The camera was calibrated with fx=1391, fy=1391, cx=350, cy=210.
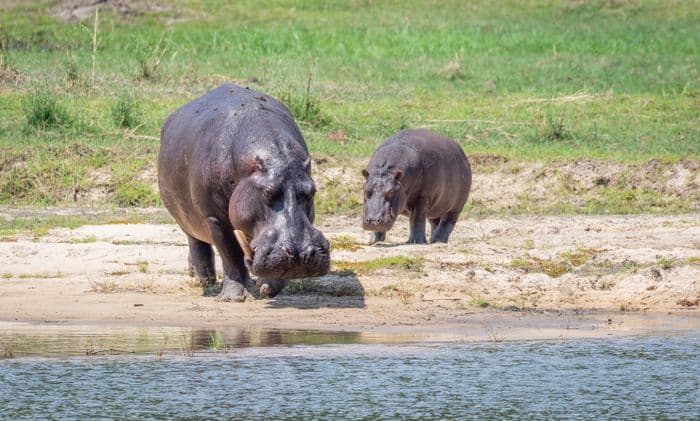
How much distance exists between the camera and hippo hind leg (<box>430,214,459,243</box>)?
44.7 feet

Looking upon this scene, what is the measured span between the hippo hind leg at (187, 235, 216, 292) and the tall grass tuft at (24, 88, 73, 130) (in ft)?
22.4

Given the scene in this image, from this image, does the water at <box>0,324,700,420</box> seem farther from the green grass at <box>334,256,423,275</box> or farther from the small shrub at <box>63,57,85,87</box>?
the small shrub at <box>63,57,85,87</box>

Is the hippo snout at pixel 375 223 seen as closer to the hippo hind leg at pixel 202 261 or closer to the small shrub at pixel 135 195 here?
the hippo hind leg at pixel 202 261

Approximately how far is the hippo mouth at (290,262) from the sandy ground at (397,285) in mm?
459

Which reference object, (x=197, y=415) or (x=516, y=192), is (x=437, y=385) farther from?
(x=516, y=192)

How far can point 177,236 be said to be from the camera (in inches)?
492

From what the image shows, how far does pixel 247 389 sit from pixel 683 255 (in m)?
4.89

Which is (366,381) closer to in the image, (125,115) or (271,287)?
(271,287)

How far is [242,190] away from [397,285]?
173 cm

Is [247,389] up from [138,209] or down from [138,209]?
up

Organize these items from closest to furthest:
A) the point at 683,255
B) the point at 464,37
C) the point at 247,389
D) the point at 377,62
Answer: the point at 247,389, the point at 683,255, the point at 377,62, the point at 464,37

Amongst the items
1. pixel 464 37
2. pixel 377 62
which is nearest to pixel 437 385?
pixel 377 62

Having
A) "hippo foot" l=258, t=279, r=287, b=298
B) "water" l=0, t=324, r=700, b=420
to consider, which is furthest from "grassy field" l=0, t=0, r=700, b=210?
"water" l=0, t=324, r=700, b=420

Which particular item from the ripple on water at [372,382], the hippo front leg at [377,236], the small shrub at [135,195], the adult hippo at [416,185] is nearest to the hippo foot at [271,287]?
the ripple on water at [372,382]
